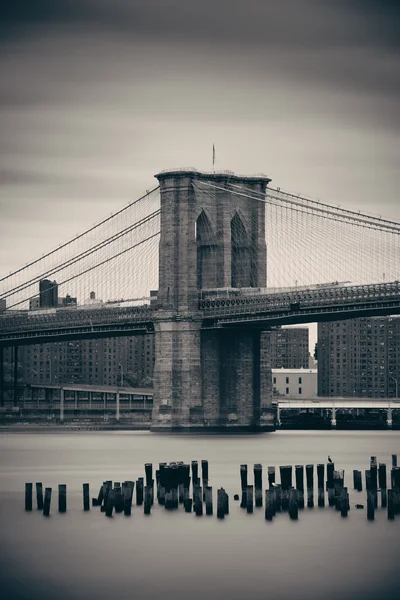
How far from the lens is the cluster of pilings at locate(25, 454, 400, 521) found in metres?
49.8

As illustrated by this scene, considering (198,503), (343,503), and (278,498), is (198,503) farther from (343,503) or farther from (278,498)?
(343,503)

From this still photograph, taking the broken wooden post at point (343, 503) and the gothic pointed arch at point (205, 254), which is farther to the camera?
the gothic pointed arch at point (205, 254)

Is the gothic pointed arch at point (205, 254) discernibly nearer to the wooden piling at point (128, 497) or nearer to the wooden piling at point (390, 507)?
the wooden piling at point (390, 507)

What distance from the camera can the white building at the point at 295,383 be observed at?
173375 mm

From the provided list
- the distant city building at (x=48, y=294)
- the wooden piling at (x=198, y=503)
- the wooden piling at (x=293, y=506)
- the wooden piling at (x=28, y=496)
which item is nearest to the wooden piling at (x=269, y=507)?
the wooden piling at (x=293, y=506)

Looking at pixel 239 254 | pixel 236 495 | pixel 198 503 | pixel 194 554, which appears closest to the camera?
pixel 194 554

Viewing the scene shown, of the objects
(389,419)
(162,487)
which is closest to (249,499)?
(162,487)

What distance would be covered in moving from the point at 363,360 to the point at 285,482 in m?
141

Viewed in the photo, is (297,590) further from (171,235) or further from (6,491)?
(171,235)

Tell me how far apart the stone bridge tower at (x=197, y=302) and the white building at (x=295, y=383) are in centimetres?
6236

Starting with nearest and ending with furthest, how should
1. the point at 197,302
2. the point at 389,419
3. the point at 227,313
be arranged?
the point at 227,313, the point at 197,302, the point at 389,419

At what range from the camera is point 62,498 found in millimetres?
51531

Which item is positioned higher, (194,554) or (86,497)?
(86,497)

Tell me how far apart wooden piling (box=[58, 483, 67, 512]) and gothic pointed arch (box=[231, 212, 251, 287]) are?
55.3m
